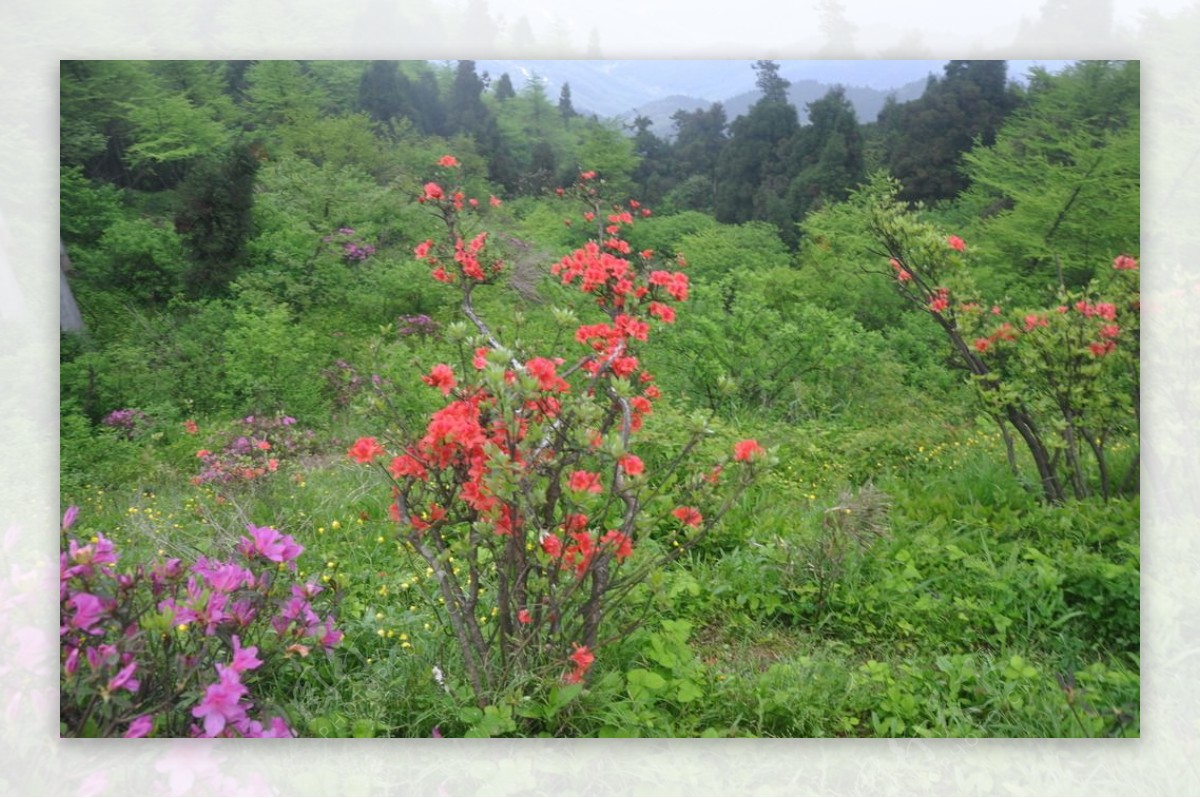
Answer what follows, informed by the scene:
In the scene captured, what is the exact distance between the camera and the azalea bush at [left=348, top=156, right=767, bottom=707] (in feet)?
6.86

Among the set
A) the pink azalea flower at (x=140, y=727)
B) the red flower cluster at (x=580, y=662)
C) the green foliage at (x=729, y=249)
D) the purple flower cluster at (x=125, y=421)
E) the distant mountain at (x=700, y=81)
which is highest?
the distant mountain at (x=700, y=81)

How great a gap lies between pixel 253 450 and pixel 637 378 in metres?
1.22

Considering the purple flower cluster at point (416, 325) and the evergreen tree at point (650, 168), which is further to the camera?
the evergreen tree at point (650, 168)

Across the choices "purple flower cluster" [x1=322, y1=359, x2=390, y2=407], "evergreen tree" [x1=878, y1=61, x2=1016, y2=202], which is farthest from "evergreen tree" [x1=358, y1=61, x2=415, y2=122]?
"evergreen tree" [x1=878, y1=61, x2=1016, y2=202]

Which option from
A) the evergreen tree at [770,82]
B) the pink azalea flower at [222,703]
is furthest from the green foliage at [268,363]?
the evergreen tree at [770,82]

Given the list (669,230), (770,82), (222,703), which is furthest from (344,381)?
(770,82)

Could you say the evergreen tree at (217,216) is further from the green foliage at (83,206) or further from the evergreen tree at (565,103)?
the evergreen tree at (565,103)

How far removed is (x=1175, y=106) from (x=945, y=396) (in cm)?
109

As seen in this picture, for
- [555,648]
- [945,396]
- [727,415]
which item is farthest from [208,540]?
[945,396]

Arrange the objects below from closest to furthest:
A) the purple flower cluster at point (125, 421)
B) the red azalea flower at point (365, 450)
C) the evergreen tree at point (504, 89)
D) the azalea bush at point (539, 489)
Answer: the azalea bush at point (539, 489) < the red azalea flower at point (365, 450) < the purple flower cluster at point (125, 421) < the evergreen tree at point (504, 89)

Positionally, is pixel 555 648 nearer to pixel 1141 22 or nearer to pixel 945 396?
pixel 945 396

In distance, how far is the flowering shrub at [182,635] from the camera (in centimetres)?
212

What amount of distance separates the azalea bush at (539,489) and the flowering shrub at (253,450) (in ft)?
1.49

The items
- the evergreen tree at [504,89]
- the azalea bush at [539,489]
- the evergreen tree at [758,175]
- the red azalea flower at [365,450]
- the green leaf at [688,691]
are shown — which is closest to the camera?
the azalea bush at [539,489]
